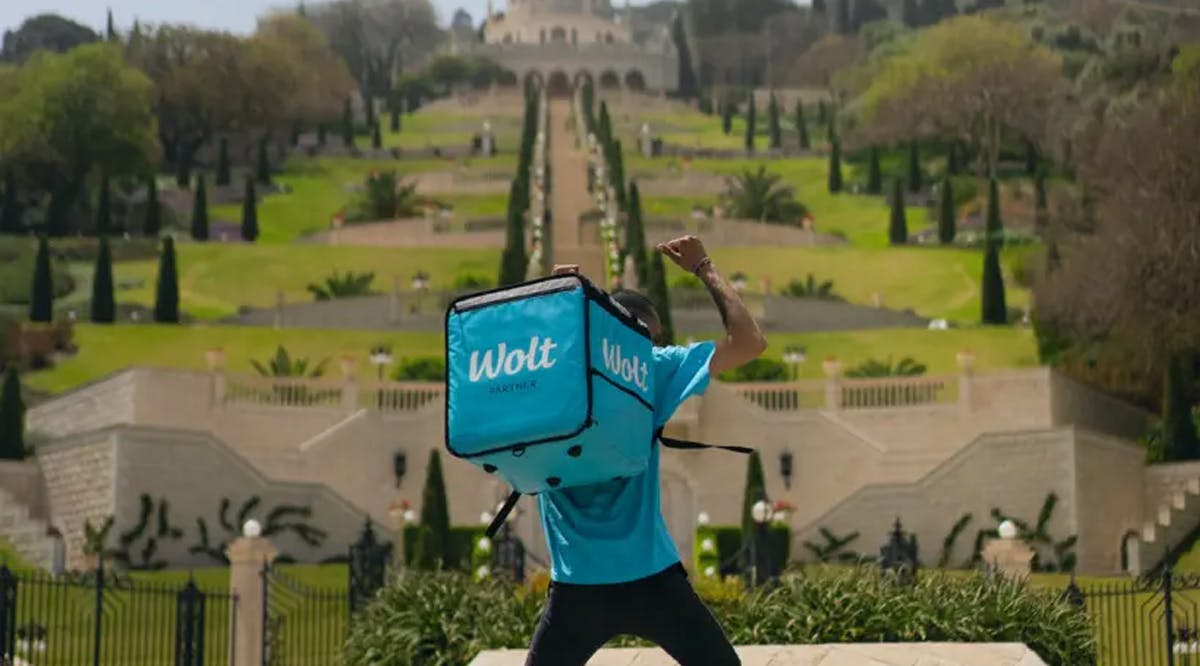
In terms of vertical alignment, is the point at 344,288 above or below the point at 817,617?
below

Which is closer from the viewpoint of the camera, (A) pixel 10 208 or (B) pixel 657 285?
(B) pixel 657 285

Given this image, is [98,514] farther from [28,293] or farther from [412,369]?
[28,293]

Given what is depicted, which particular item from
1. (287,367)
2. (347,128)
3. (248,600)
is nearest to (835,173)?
(347,128)

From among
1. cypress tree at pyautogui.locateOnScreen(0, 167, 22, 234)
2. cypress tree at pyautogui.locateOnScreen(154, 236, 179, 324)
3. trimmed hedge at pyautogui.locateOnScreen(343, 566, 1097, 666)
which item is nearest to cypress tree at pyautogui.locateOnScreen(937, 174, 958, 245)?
cypress tree at pyautogui.locateOnScreen(154, 236, 179, 324)

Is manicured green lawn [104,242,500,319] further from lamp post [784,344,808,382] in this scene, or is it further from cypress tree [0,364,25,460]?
cypress tree [0,364,25,460]

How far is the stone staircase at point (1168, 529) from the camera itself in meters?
28.4

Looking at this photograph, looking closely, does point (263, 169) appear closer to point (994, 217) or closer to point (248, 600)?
point (994, 217)

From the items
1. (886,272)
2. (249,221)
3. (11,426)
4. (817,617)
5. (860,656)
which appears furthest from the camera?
(249,221)

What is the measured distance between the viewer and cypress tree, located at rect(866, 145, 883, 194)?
67625mm

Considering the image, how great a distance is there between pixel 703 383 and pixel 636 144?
77910mm

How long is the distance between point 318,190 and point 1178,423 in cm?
4435

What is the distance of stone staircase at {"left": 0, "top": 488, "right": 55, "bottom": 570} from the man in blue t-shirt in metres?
26.0

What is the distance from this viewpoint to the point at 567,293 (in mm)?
5219

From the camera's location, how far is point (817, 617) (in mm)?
9648
